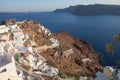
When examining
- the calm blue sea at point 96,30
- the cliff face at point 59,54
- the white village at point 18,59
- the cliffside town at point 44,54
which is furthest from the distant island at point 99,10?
the white village at point 18,59

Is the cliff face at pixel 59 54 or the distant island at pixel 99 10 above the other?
the cliff face at pixel 59 54

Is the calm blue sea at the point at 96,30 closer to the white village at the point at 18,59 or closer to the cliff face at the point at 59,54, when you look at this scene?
the cliff face at the point at 59,54

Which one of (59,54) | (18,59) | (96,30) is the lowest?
(96,30)

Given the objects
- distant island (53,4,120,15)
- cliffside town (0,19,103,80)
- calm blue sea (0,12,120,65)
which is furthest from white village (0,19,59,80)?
distant island (53,4,120,15)

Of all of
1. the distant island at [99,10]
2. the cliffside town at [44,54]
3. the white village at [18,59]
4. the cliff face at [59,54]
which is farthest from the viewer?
the distant island at [99,10]

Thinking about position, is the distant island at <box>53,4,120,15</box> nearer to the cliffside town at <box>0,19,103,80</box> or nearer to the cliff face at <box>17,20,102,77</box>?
the cliff face at <box>17,20,102,77</box>

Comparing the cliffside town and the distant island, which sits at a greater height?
the cliffside town

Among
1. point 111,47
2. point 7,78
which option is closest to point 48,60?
point 7,78

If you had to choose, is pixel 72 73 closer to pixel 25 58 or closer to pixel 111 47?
pixel 25 58

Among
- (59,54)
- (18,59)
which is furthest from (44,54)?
(18,59)

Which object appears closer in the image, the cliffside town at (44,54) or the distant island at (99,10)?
the cliffside town at (44,54)

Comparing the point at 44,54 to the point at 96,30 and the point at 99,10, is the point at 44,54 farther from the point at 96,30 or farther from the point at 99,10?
the point at 99,10
